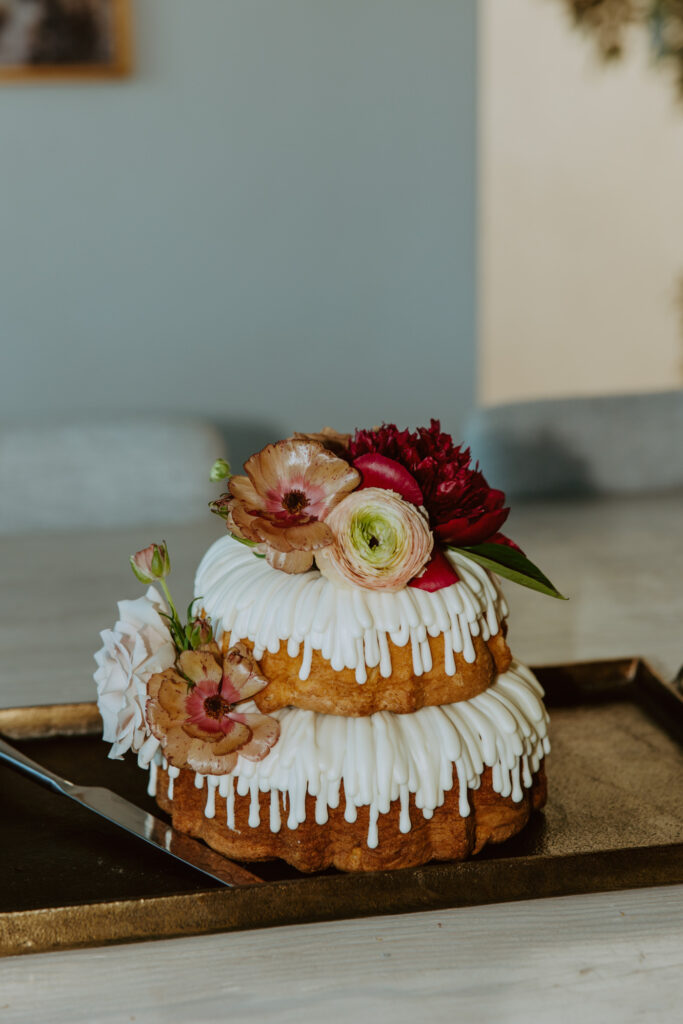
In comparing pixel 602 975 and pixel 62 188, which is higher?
pixel 62 188

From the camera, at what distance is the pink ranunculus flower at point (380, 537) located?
0.66 metres

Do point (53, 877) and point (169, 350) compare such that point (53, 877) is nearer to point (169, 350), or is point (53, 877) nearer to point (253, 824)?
point (253, 824)

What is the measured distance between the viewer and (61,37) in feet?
7.61

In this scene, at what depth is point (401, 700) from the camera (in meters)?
0.70

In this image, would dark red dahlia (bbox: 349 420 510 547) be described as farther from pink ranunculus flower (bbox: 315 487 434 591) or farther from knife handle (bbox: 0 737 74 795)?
knife handle (bbox: 0 737 74 795)

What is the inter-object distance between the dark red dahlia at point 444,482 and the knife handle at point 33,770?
31cm

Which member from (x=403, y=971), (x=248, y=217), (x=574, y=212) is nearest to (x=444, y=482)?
(x=403, y=971)

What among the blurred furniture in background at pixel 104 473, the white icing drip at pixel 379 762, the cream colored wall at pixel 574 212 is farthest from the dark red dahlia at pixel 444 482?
the cream colored wall at pixel 574 212

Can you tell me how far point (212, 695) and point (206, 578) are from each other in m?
0.11

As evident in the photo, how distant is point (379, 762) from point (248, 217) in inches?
80.2

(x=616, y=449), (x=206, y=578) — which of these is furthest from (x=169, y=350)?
(x=206, y=578)

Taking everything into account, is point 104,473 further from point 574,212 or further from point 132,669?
point 574,212

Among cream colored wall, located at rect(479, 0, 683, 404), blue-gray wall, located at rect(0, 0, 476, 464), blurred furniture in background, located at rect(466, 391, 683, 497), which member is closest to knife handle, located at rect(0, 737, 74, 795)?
blurred furniture in background, located at rect(466, 391, 683, 497)

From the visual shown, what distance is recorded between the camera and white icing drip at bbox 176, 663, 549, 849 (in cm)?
68
